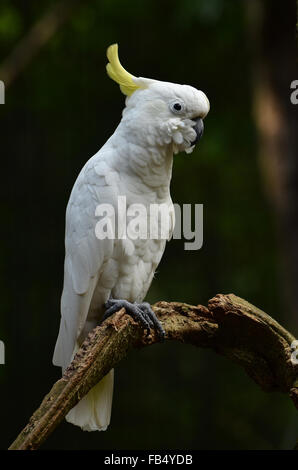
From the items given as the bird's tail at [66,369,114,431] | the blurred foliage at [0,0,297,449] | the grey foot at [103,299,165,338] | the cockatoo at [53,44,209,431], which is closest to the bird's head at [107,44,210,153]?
the cockatoo at [53,44,209,431]

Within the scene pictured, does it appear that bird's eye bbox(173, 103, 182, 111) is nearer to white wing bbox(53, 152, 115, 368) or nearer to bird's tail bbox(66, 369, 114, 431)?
white wing bbox(53, 152, 115, 368)

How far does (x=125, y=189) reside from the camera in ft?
7.52

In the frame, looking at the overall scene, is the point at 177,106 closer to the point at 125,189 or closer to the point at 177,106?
the point at 177,106

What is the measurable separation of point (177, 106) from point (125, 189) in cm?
33

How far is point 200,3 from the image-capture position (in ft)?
13.3

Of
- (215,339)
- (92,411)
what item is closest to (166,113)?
(215,339)

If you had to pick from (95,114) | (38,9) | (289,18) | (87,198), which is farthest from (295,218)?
(38,9)

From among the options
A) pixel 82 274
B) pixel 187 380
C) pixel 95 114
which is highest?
pixel 95 114

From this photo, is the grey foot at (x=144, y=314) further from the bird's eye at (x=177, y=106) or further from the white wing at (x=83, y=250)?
the bird's eye at (x=177, y=106)

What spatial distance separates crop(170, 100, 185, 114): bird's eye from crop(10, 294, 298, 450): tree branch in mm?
630

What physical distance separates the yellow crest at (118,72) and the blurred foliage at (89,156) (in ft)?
7.96

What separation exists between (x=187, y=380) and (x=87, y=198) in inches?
144

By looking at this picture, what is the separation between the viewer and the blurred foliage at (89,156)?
16.3ft
